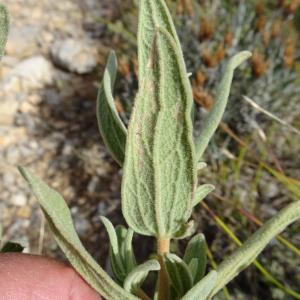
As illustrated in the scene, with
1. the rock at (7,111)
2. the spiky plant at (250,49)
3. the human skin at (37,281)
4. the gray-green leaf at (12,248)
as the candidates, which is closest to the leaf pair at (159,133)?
the human skin at (37,281)

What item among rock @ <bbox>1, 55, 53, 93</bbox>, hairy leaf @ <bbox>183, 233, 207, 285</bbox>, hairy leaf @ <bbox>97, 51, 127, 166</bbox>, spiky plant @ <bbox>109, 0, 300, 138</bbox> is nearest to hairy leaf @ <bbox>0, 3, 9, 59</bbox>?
hairy leaf @ <bbox>97, 51, 127, 166</bbox>

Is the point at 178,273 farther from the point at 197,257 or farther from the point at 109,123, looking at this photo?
the point at 109,123

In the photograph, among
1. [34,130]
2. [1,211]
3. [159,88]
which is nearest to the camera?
Answer: [159,88]

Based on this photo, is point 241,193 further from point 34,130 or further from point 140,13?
point 140,13

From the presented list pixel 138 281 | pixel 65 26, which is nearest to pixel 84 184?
pixel 65 26

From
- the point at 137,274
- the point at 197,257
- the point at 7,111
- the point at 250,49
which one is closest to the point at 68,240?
the point at 137,274
